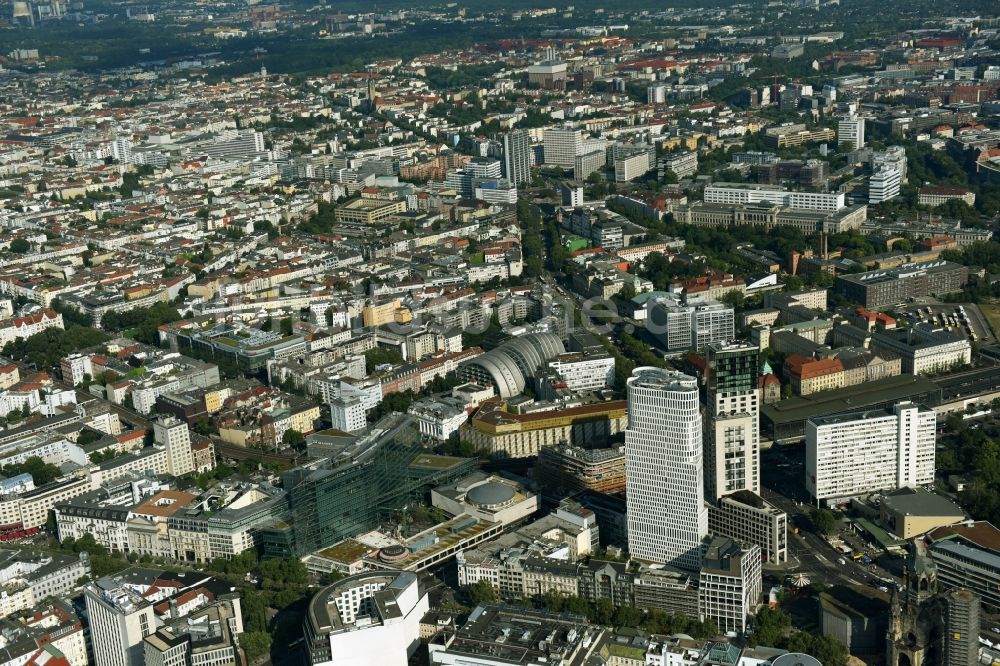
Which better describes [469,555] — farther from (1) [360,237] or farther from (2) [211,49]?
(2) [211,49]

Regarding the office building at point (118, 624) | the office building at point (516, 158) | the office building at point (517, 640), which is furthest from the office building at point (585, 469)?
the office building at point (516, 158)

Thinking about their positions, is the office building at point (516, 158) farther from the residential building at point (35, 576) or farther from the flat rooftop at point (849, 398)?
the residential building at point (35, 576)

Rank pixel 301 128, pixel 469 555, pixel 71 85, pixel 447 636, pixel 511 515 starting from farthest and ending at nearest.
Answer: pixel 71 85 → pixel 301 128 → pixel 511 515 → pixel 469 555 → pixel 447 636

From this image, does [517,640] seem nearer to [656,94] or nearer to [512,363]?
[512,363]

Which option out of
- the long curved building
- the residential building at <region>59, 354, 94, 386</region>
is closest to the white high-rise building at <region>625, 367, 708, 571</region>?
the long curved building

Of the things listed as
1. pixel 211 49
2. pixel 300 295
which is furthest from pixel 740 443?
pixel 211 49

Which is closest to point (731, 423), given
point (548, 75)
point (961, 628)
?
point (961, 628)
